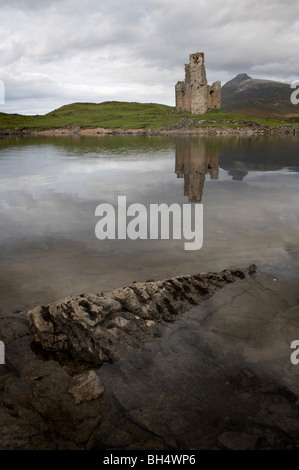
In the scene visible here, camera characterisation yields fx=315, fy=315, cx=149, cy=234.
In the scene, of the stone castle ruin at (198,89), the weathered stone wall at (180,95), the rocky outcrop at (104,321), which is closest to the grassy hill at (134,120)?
the stone castle ruin at (198,89)

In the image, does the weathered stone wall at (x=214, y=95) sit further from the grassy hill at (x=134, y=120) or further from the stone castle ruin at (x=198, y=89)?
the grassy hill at (x=134, y=120)

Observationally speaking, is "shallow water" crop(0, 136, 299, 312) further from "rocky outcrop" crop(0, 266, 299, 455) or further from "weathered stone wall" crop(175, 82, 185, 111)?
"weathered stone wall" crop(175, 82, 185, 111)

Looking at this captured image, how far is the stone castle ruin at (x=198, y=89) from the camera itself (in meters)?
82.7

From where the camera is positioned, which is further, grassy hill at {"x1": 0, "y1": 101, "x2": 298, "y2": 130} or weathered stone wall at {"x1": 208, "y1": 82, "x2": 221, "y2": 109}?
weathered stone wall at {"x1": 208, "y1": 82, "x2": 221, "y2": 109}

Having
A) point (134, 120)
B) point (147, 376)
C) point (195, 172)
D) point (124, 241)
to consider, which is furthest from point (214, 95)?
point (147, 376)

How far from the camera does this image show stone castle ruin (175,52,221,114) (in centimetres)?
8274

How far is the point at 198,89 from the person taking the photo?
85.9 metres

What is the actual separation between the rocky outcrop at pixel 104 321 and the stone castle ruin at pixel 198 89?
8950cm

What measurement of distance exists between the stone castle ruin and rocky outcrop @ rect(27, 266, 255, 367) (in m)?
89.5

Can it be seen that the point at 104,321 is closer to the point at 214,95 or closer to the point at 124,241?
the point at 124,241

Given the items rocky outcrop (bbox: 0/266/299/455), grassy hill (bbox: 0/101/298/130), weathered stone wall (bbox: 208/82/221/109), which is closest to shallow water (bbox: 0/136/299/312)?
rocky outcrop (bbox: 0/266/299/455)

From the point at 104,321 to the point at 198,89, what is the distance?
91.6 m

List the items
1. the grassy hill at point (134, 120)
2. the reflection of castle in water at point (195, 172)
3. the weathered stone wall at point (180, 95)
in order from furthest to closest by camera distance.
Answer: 1. the weathered stone wall at point (180, 95)
2. the grassy hill at point (134, 120)
3. the reflection of castle in water at point (195, 172)

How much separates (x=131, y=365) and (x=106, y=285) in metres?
2.40
